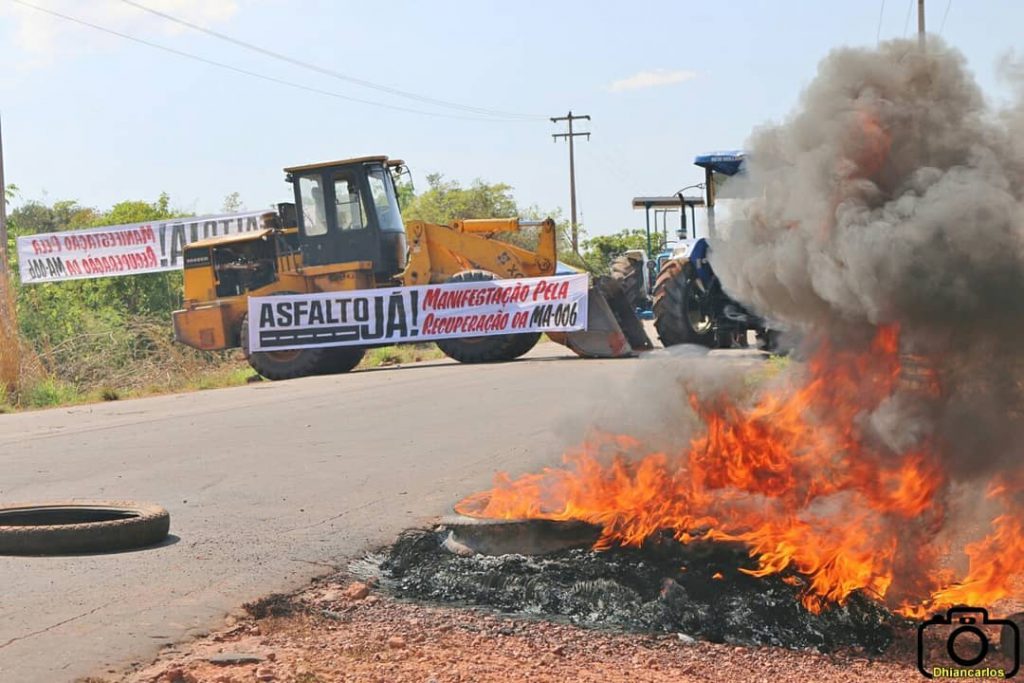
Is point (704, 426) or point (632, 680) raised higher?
point (704, 426)

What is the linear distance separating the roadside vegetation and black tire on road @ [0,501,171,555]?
1155cm

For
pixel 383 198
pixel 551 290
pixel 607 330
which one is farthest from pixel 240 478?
pixel 383 198

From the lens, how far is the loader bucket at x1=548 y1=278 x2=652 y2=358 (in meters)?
20.7

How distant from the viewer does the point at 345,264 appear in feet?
72.2

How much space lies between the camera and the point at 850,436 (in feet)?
19.2

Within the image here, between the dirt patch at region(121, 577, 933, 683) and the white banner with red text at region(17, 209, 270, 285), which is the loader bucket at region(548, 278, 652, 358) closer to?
the white banner with red text at region(17, 209, 270, 285)

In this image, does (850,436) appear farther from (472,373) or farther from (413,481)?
(472,373)

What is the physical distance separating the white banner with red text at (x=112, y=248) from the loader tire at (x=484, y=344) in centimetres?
1033

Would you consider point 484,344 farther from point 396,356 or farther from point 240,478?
point 240,478

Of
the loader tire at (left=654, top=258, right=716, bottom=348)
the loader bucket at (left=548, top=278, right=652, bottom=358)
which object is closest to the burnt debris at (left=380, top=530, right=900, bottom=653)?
the loader tire at (left=654, top=258, right=716, bottom=348)

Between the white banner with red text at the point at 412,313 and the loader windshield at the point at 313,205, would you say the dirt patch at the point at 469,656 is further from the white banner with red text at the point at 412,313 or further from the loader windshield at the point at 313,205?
the loader windshield at the point at 313,205

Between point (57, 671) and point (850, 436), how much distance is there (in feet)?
12.6

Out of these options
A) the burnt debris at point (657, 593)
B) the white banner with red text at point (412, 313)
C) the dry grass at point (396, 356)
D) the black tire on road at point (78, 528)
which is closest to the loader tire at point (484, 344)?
the white banner with red text at point (412, 313)

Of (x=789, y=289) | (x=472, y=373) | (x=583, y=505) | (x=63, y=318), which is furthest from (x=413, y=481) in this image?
(x=63, y=318)
